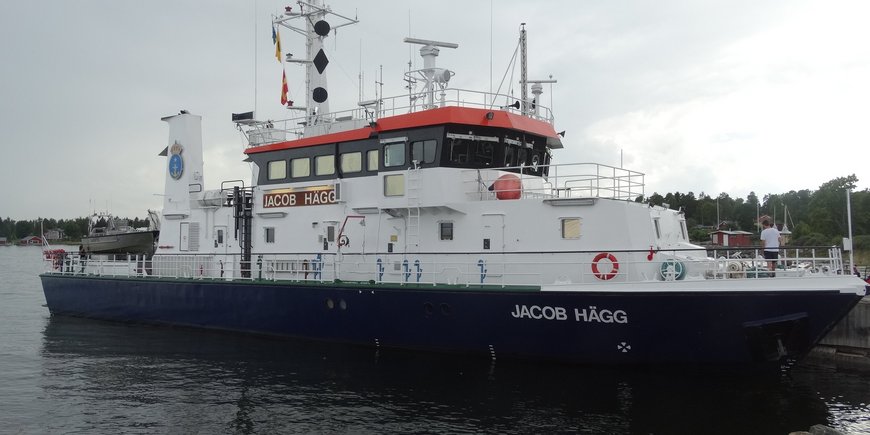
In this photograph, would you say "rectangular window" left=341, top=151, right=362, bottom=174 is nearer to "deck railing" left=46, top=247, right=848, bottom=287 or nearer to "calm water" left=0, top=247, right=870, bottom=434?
"deck railing" left=46, top=247, right=848, bottom=287

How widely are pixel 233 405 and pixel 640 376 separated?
7.41 m

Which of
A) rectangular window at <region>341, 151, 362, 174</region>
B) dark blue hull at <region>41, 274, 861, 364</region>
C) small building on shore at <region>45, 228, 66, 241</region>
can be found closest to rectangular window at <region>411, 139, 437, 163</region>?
rectangular window at <region>341, 151, 362, 174</region>

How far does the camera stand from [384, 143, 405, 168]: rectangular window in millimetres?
15031

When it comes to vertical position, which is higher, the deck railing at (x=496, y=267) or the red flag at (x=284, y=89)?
the red flag at (x=284, y=89)

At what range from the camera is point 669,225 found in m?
14.7

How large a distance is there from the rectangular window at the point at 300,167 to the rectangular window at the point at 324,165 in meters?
0.26

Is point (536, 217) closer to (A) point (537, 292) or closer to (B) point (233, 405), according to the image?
(A) point (537, 292)

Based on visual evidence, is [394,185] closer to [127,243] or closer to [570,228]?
[570,228]

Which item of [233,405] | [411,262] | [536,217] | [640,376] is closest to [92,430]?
[233,405]

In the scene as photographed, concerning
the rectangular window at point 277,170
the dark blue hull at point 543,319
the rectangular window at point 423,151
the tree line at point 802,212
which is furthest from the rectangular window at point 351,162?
the tree line at point 802,212

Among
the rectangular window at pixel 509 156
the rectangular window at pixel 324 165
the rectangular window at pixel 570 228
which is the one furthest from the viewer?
the rectangular window at pixel 324 165

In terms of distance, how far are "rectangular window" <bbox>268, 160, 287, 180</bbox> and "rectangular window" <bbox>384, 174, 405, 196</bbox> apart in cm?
368

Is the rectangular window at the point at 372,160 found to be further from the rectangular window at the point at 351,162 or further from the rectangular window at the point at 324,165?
the rectangular window at the point at 324,165

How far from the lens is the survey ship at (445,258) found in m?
11.6
